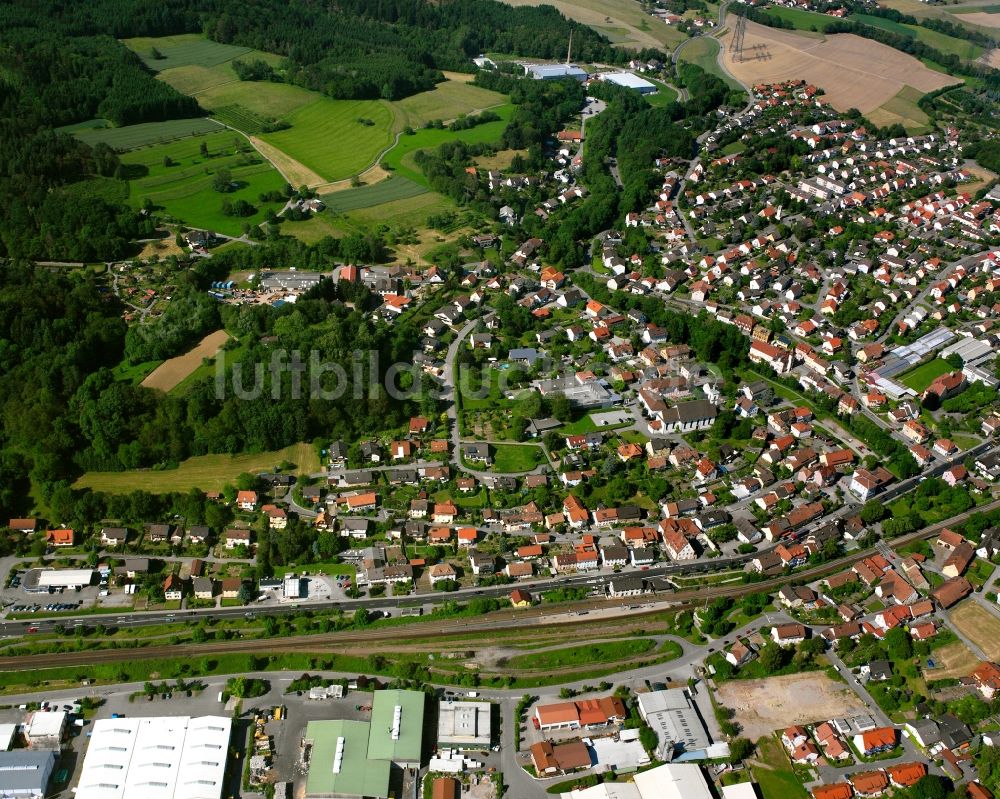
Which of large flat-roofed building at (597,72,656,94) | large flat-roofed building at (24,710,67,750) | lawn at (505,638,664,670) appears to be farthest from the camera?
large flat-roofed building at (597,72,656,94)

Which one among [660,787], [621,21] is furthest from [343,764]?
[621,21]

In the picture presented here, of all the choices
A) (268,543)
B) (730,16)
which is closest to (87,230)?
(268,543)

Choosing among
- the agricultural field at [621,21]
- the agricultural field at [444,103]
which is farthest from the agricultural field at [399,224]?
the agricultural field at [621,21]

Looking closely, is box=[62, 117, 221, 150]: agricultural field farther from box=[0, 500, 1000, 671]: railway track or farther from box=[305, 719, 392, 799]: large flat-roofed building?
box=[305, 719, 392, 799]: large flat-roofed building

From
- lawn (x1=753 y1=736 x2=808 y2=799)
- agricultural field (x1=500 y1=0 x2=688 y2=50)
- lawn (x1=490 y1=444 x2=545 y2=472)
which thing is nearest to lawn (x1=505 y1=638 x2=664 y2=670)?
lawn (x1=753 y1=736 x2=808 y2=799)

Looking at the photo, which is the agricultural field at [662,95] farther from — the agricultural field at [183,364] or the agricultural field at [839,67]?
the agricultural field at [183,364]

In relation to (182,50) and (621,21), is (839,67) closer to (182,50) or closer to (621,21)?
(621,21)

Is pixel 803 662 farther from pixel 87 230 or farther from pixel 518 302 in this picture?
pixel 87 230
